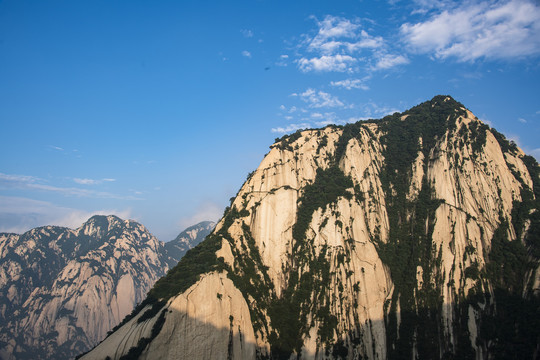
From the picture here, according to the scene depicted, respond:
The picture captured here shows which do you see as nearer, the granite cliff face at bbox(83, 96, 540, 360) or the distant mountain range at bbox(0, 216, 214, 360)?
the granite cliff face at bbox(83, 96, 540, 360)

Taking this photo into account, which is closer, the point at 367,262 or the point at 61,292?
the point at 367,262

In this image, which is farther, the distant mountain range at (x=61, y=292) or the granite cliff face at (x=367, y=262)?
the distant mountain range at (x=61, y=292)

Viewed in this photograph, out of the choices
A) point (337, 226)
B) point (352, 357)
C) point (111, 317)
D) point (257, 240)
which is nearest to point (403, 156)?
point (337, 226)

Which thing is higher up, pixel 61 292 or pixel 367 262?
pixel 367 262
